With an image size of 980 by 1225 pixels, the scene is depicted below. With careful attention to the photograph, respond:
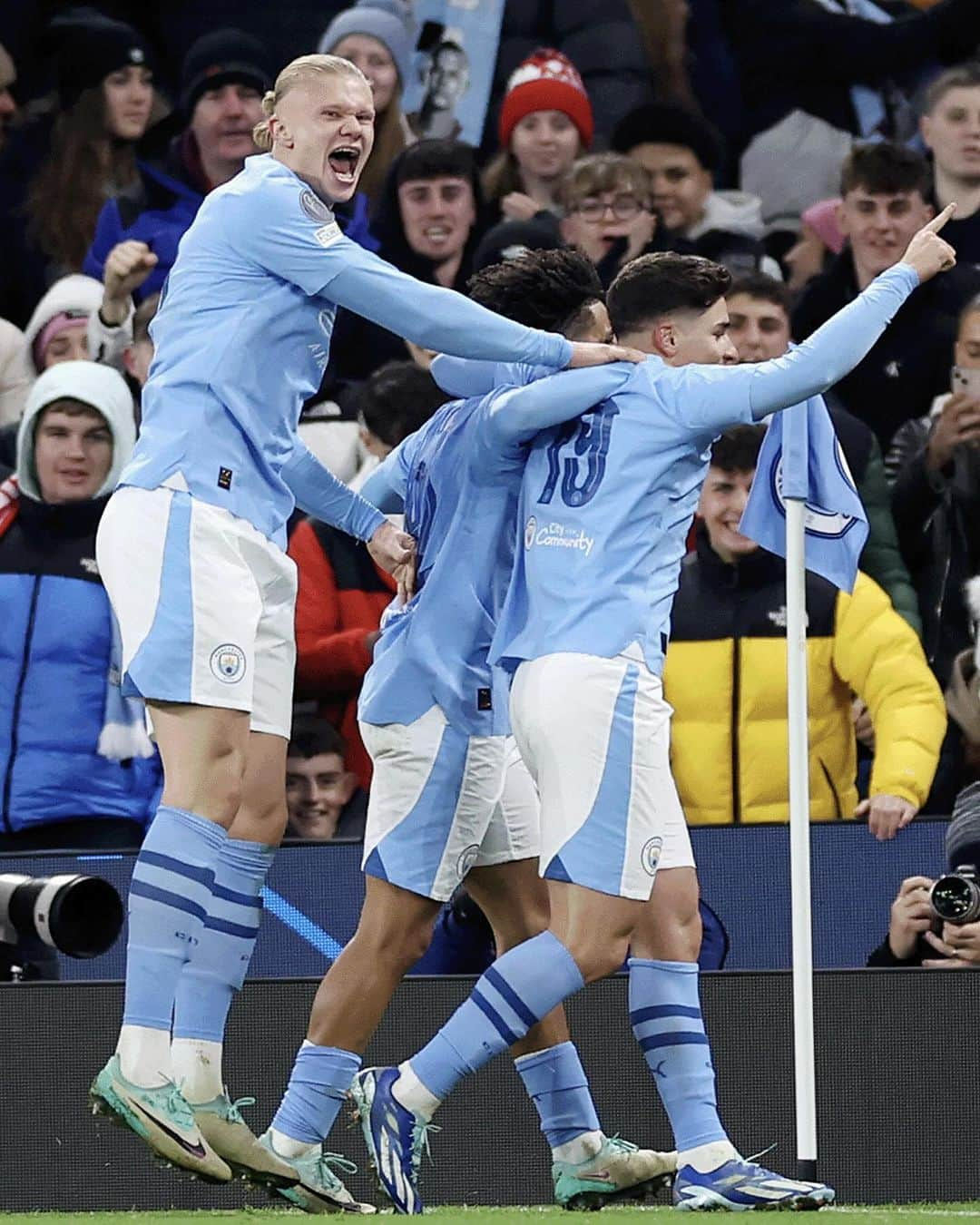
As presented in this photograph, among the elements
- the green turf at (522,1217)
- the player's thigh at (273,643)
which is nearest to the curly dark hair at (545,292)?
the player's thigh at (273,643)

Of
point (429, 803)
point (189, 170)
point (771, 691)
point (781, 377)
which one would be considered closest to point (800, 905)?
point (429, 803)

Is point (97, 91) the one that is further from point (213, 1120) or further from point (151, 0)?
point (213, 1120)

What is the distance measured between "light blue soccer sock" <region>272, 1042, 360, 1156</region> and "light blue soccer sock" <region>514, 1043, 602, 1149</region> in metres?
0.40

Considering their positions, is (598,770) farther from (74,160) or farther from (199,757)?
(74,160)

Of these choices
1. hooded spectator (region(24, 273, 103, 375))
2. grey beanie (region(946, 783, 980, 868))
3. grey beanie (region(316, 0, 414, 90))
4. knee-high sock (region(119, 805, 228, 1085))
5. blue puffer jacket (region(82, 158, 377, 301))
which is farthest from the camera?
grey beanie (region(316, 0, 414, 90))

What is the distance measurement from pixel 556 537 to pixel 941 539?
2918 millimetres

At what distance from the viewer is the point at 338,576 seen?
297 inches

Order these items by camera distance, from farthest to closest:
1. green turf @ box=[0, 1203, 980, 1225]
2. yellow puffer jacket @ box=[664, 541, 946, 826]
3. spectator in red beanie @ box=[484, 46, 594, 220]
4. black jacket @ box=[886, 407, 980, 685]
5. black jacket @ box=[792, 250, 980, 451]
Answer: spectator in red beanie @ box=[484, 46, 594, 220] < black jacket @ box=[792, 250, 980, 451] < black jacket @ box=[886, 407, 980, 685] < yellow puffer jacket @ box=[664, 541, 946, 826] < green turf @ box=[0, 1203, 980, 1225]

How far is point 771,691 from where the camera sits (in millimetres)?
6973

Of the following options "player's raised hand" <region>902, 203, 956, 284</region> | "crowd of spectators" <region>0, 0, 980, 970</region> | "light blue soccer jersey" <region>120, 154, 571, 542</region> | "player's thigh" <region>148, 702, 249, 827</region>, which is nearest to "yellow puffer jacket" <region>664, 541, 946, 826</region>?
"crowd of spectators" <region>0, 0, 980, 970</region>

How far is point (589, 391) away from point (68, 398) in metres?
3.00

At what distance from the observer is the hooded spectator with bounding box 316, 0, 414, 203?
30.5 feet

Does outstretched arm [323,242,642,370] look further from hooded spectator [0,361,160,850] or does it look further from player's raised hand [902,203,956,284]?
hooded spectator [0,361,160,850]

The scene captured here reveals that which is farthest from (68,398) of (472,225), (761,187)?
(761,187)
